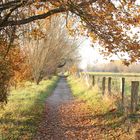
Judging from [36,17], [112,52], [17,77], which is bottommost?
[17,77]

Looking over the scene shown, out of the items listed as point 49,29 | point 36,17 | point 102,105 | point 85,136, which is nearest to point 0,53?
point 36,17

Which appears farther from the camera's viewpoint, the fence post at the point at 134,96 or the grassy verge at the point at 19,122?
the fence post at the point at 134,96

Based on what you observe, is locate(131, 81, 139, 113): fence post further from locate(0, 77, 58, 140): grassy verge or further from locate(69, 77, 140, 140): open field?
locate(0, 77, 58, 140): grassy verge

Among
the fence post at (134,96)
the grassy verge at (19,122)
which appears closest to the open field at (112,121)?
the fence post at (134,96)

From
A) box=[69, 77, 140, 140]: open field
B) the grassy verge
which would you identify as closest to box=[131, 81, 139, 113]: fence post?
box=[69, 77, 140, 140]: open field

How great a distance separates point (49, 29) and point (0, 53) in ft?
78.4

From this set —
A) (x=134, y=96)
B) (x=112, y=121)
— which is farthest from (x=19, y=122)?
(x=134, y=96)

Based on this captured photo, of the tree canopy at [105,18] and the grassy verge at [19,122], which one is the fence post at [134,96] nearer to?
the tree canopy at [105,18]

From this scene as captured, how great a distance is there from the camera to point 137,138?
11484mm

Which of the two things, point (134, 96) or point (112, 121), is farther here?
point (112, 121)

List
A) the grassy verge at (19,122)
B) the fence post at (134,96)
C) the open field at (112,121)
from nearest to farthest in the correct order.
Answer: the open field at (112,121)
the grassy verge at (19,122)
the fence post at (134,96)

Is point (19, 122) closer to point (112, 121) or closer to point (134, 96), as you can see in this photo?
point (112, 121)

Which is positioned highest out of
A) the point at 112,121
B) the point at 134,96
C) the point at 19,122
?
the point at 134,96

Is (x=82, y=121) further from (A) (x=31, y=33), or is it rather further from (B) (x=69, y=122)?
(A) (x=31, y=33)
